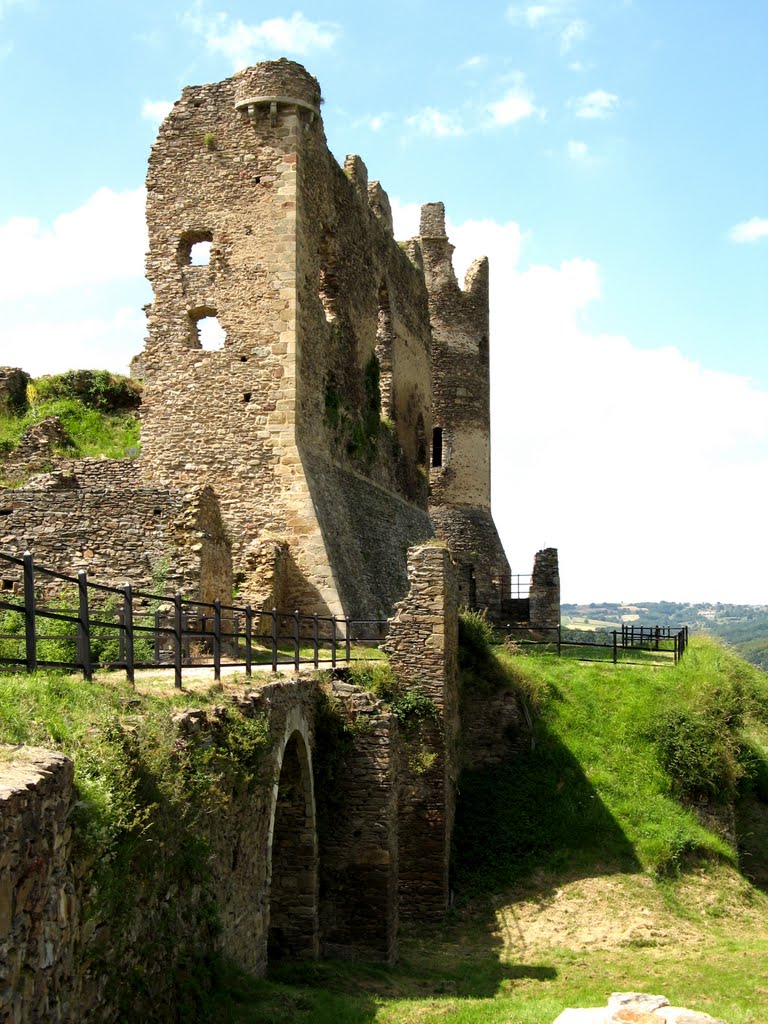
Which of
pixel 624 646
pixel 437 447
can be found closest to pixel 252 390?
pixel 624 646

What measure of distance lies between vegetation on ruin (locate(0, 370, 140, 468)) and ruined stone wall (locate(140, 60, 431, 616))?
1.38m

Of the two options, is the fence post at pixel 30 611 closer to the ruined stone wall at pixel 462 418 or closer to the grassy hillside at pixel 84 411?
the grassy hillside at pixel 84 411

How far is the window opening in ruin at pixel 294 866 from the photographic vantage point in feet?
40.2

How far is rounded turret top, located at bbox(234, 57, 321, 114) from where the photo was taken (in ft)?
66.3

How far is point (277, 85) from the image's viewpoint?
66.3ft

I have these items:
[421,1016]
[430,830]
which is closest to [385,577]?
[430,830]

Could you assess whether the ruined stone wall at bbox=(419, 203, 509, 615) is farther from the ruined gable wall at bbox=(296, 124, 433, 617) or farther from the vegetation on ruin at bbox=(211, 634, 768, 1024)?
the vegetation on ruin at bbox=(211, 634, 768, 1024)

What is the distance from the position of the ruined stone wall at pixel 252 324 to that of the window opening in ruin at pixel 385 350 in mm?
4998

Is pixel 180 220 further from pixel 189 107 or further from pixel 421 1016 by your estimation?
pixel 421 1016

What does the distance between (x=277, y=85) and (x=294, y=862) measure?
14257 mm

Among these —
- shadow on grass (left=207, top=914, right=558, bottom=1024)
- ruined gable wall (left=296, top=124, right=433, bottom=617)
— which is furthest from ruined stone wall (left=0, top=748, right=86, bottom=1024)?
ruined gable wall (left=296, top=124, right=433, bottom=617)

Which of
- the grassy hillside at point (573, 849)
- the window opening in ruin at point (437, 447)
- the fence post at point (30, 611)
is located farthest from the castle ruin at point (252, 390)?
the window opening in ruin at point (437, 447)

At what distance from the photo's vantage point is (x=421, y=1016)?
34.2 feet

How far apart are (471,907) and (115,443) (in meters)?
11.0
